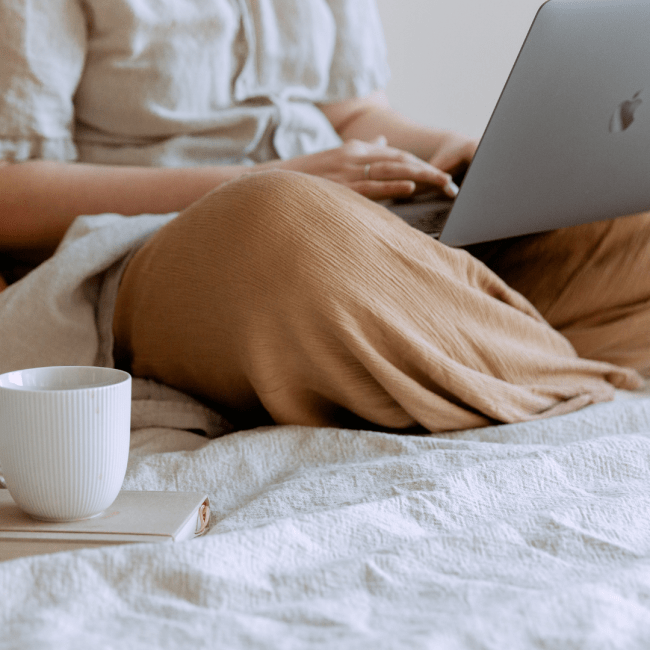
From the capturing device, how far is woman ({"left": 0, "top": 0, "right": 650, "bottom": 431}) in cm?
63

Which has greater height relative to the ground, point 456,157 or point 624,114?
point 624,114

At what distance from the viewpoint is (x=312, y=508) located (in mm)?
499

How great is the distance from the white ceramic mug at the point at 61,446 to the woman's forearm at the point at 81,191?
0.50 meters

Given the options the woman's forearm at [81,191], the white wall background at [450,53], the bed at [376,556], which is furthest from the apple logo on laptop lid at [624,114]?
the white wall background at [450,53]

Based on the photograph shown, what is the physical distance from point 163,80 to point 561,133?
0.57 m

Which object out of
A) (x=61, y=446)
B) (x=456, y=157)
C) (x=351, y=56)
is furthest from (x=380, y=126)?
(x=61, y=446)

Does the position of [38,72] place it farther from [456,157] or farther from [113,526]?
[113,526]

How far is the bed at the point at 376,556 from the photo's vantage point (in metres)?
0.29

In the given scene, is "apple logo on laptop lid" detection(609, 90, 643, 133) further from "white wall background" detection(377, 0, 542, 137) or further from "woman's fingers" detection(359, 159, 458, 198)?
"white wall background" detection(377, 0, 542, 137)

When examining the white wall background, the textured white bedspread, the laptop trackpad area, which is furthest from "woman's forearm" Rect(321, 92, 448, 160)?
the textured white bedspread

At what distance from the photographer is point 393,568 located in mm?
355

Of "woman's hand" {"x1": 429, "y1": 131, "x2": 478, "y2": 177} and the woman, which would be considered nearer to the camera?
the woman

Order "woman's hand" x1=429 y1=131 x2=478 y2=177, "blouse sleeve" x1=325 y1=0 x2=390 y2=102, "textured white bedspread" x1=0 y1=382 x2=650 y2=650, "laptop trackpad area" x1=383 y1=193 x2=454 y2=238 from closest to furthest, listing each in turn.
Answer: "textured white bedspread" x1=0 y1=382 x2=650 y2=650, "laptop trackpad area" x1=383 y1=193 x2=454 y2=238, "woman's hand" x1=429 y1=131 x2=478 y2=177, "blouse sleeve" x1=325 y1=0 x2=390 y2=102

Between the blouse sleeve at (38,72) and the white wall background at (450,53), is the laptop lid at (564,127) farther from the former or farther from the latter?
the white wall background at (450,53)
